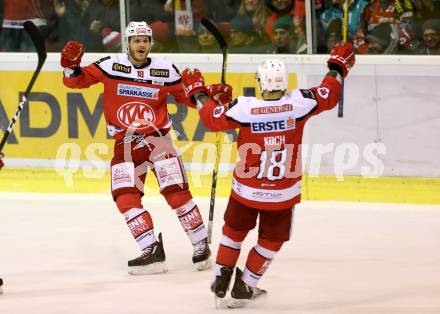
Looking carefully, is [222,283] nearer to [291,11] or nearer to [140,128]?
[140,128]

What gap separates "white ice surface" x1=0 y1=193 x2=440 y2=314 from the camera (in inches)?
237

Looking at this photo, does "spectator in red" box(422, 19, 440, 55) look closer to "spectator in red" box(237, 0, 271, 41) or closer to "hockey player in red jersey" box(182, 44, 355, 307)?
"spectator in red" box(237, 0, 271, 41)

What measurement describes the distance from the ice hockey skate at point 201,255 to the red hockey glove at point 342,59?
139 centimetres

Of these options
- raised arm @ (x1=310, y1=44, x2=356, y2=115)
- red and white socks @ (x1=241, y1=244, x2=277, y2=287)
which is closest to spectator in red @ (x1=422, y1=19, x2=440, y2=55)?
raised arm @ (x1=310, y1=44, x2=356, y2=115)

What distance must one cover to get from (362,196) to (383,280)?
2.08 meters

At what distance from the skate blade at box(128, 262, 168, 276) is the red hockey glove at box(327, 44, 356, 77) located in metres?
1.55

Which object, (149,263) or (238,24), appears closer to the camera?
(149,263)

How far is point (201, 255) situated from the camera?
22.5ft

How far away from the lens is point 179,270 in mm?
6832

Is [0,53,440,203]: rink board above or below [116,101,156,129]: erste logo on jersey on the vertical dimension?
below

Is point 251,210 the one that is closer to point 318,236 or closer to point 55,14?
point 318,236

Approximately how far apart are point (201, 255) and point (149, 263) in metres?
0.31

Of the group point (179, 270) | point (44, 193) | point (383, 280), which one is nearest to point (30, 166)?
point (44, 193)

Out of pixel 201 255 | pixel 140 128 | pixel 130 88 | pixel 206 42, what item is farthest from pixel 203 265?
pixel 206 42
